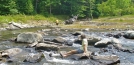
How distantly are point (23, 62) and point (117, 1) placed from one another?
71.9 metres

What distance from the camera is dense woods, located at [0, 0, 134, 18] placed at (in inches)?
3076

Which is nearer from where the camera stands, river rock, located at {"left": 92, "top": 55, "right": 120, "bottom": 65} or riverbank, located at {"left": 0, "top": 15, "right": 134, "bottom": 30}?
river rock, located at {"left": 92, "top": 55, "right": 120, "bottom": 65}

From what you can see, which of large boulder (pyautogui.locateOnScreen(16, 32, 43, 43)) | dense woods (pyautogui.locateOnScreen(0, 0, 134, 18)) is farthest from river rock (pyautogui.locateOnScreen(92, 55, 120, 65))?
dense woods (pyautogui.locateOnScreen(0, 0, 134, 18))

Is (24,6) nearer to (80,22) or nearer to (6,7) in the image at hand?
(6,7)

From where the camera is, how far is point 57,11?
93.2 metres

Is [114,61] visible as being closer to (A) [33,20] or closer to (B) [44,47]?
(B) [44,47]

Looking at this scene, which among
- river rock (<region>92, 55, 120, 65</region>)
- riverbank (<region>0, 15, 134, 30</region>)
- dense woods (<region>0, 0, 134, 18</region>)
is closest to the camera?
river rock (<region>92, 55, 120, 65</region>)

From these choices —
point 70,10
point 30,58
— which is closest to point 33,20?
point 70,10

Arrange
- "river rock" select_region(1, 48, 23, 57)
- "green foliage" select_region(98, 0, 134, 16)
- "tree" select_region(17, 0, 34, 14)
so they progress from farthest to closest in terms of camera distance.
A: 1. "green foliage" select_region(98, 0, 134, 16)
2. "tree" select_region(17, 0, 34, 14)
3. "river rock" select_region(1, 48, 23, 57)

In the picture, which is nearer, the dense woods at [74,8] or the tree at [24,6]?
the tree at [24,6]

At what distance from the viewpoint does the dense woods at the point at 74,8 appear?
7812 centimetres

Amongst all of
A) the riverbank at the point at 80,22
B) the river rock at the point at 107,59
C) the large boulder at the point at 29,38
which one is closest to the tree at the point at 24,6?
the riverbank at the point at 80,22

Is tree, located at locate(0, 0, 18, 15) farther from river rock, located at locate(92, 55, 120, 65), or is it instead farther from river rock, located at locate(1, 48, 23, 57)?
river rock, located at locate(92, 55, 120, 65)

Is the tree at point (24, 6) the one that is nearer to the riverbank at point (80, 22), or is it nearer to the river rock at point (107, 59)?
the riverbank at point (80, 22)
